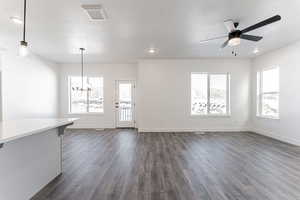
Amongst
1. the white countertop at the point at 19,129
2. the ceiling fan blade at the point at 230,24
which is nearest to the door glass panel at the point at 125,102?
the ceiling fan blade at the point at 230,24

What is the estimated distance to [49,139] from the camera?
9.25 ft

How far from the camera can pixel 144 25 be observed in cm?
375

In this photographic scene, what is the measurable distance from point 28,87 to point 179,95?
5.40 m

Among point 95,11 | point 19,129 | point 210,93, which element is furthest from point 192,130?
point 19,129

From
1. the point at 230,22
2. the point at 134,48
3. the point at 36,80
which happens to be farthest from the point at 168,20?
the point at 36,80

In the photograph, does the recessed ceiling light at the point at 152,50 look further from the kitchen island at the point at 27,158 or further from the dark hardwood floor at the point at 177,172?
the kitchen island at the point at 27,158

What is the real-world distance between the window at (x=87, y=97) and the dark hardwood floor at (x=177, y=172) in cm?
313

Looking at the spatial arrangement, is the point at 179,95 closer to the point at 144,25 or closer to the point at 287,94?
the point at 287,94

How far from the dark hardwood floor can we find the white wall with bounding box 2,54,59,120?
2.29 metres

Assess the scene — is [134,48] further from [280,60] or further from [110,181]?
[280,60]

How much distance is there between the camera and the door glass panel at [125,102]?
25.6 ft

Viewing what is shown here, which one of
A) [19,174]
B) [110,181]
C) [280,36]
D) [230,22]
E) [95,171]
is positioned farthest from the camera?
[280,36]

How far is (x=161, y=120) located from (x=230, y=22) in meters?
4.31

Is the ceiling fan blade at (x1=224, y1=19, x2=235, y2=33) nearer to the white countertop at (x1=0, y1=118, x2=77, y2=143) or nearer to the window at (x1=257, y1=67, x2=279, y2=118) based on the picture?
the window at (x1=257, y1=67, x2=279, y2=118)
